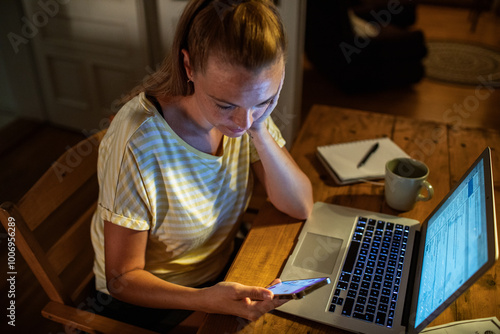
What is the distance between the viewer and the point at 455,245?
0.79 meters

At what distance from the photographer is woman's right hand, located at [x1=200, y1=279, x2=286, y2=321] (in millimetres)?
838

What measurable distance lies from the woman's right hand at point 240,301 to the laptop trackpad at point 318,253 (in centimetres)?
17

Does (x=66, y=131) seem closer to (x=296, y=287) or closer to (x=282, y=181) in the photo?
(x=282, y=181)

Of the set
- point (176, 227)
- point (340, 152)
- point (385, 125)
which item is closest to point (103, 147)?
point (176, 227)

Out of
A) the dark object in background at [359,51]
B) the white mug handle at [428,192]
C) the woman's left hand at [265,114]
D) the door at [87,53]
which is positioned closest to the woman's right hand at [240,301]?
the woman's left hand at [265,114]

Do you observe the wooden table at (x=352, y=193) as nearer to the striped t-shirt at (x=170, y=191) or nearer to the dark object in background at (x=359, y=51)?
the striped t-shirt at (x=170, y=191)

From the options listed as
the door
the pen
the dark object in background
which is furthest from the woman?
the dark object in background

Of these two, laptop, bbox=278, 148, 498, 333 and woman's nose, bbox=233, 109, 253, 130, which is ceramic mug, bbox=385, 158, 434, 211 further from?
woman's nose, bbox=233, 109, 253, 130

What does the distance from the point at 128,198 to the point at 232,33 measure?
0.41 metres

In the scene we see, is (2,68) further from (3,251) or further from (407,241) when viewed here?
(407,241)

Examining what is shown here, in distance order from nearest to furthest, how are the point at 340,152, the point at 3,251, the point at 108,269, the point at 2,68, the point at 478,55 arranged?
1. the point at 108,269
2. the point at 340,152
3. the point at 3,251
4. the point at 2,68
5. the point at 478,55

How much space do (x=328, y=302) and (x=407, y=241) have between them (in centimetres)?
28

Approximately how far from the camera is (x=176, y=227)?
41.4 inches

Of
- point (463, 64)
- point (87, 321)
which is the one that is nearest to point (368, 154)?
point (87, 321)
